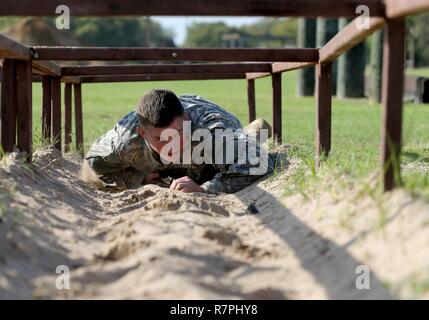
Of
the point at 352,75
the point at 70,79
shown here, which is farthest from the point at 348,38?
the point at 352,75

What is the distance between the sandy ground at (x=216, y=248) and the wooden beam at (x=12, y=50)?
2.46 feet

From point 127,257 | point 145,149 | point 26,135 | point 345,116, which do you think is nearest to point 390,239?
point 127,257

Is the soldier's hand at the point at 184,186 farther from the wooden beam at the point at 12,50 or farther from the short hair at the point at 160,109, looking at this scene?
the wooden beam at the point at 12,50

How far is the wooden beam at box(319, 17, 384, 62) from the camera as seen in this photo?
379cm

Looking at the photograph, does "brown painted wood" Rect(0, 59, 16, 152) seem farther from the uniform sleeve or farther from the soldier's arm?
the soldier's arm

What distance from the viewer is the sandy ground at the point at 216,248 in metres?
2.77

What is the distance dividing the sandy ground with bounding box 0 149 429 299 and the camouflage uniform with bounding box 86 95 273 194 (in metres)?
1.58

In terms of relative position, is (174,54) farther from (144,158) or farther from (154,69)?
(154,69)

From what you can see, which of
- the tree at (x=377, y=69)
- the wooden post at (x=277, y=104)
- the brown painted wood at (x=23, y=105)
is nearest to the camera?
the brown painted wood at (x=23, y=105)

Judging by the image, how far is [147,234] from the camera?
11.4 feet

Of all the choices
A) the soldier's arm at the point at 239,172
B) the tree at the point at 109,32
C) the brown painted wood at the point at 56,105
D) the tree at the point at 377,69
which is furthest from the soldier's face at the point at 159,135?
the tree at the point at 109,32

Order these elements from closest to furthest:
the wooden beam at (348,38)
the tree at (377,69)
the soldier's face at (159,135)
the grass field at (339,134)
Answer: the wooden beam at (348,38)
the grass field at (339,134)
the soldier's face at (159,135)
the tree at (377,69)

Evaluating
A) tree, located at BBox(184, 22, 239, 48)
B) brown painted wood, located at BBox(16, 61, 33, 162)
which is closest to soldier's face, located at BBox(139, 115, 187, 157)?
brown painted wood, located at BBox(16, 61, 33, 162)

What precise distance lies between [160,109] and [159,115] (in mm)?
42
